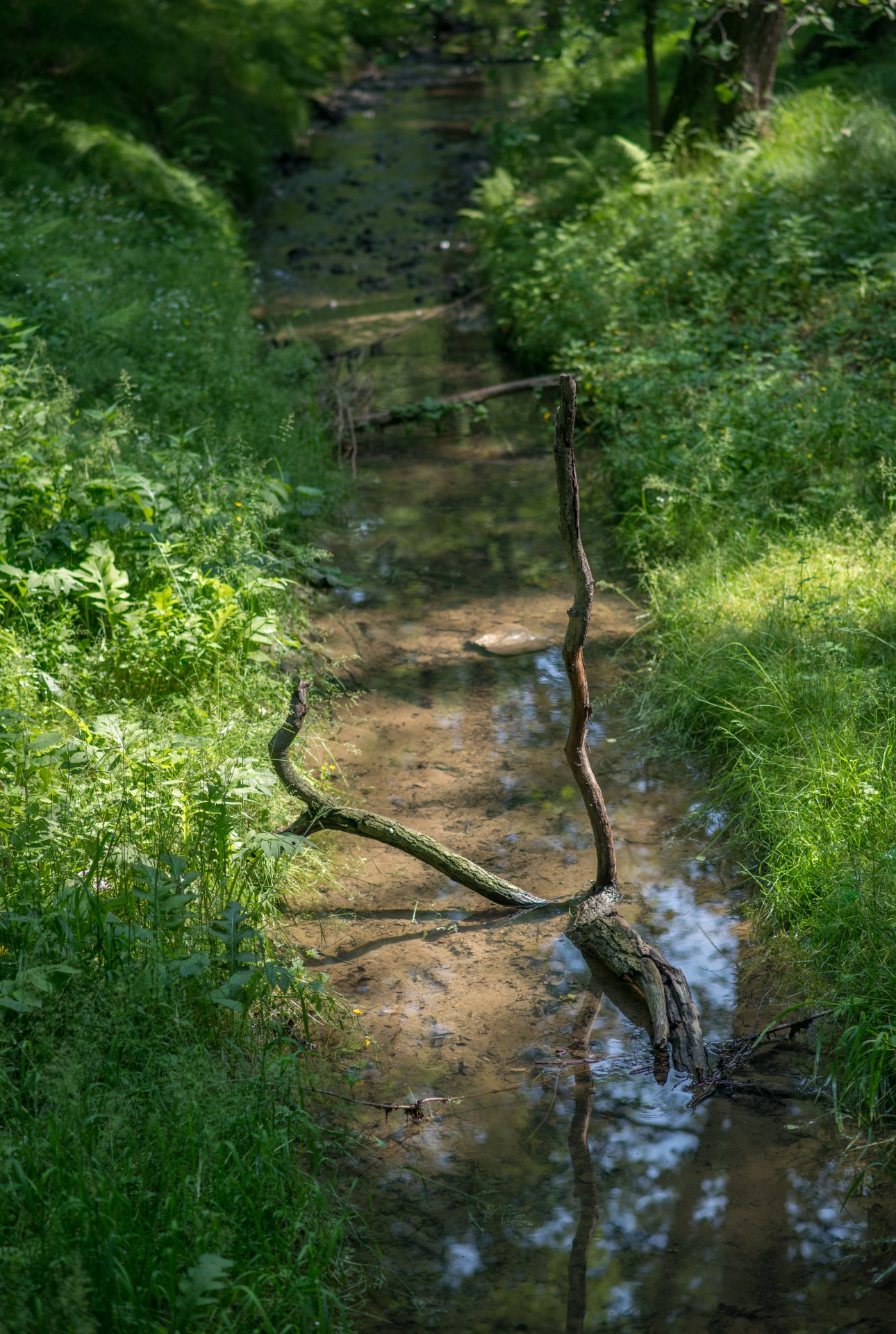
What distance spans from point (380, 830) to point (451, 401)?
5.17 m

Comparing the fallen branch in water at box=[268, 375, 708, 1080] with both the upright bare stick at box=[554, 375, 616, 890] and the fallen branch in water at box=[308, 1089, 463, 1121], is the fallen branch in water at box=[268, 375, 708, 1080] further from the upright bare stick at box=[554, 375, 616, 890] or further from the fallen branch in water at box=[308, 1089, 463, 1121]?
the fallen branch in water at box=[308, 1089, 463, 1121]

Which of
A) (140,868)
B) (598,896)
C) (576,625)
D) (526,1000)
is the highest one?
(576,625)

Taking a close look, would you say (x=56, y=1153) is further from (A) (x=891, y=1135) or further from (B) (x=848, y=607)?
(B) (x=848, y=607)

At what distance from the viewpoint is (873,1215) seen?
287 centimetres

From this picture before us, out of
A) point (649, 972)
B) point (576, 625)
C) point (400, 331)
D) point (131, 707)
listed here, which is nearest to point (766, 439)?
point (576, 625)

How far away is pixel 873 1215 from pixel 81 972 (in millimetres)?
2248

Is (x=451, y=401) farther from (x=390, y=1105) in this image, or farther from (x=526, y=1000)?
(x=390, y=1105)

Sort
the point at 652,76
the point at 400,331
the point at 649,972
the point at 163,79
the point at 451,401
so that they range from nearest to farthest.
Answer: the point at 649,972
the point at 451,401
the point at 400,331
the point at 652,76
the point at 163,79

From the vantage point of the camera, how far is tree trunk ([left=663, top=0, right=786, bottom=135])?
31.3 feet

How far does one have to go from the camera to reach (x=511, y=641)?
5895mm

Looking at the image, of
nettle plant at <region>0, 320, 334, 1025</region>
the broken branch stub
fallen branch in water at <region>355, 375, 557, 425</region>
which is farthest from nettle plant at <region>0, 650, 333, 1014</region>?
fallen branch in water at <region>355, 375, 557, 425</region>

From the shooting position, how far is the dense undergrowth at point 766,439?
3.93 meters

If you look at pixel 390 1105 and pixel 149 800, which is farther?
pixel 149 800

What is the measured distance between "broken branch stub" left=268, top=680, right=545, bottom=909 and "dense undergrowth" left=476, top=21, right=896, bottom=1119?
0.97 metres
